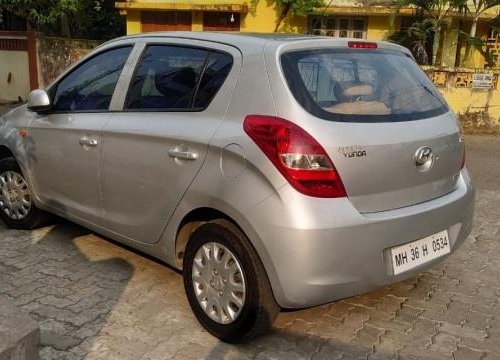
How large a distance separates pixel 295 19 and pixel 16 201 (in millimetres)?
12893

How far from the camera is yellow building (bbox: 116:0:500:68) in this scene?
49.0 ft

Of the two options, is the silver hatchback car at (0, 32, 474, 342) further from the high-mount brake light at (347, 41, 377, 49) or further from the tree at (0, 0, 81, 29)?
the tree at (0, 0, 81, 29)

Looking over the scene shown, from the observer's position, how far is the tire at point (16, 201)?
4.68m

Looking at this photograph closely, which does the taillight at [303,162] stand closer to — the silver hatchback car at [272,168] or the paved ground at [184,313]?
the silver hatchback car at [272,168]

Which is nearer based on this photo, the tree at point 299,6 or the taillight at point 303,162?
the taillight at point 303,162

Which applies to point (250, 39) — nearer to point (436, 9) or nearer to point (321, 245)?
point (321, 245)

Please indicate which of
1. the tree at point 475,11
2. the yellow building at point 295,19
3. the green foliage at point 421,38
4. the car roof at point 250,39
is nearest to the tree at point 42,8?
the yellow building at point 295,19

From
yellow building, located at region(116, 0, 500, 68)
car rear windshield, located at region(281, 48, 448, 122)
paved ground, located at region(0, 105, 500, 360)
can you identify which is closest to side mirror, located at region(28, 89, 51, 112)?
paved ground, located at region(0, 105, 500, 360)

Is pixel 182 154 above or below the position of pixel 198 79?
below

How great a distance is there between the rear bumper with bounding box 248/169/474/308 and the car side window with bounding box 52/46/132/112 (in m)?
1.71

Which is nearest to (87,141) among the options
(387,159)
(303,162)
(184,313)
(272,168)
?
(184,313)

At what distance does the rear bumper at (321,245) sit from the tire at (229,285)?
9 centimetres

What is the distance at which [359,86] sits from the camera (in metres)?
3.12

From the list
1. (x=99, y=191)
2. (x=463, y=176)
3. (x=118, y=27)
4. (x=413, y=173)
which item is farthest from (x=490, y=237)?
(x=118, y=27)
